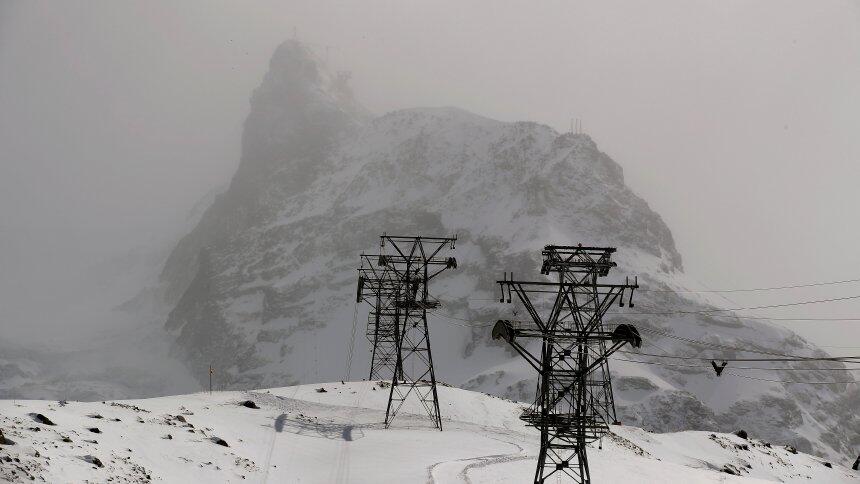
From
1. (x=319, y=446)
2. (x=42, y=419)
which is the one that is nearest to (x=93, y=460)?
(x=42, y=419)

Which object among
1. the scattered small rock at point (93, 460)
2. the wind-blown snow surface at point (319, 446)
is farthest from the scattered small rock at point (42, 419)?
the scattered small rock at point (93, 460)

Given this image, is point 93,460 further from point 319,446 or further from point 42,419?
point 319,446

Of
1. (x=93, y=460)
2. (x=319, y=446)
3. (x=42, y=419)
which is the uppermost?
(x=42, y=419)

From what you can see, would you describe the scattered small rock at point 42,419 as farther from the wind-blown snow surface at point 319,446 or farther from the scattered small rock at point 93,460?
the scattered small rock at point 93,460

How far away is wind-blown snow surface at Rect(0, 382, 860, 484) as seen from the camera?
27.8 meters

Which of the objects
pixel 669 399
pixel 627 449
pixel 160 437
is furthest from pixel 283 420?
pixel 669 399

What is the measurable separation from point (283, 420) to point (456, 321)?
152828 millimetres

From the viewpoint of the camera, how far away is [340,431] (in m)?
44.7

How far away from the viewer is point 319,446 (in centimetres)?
3997

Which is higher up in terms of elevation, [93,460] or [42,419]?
[42,419]

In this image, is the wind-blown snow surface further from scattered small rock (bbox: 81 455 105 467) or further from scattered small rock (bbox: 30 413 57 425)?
scattered small rock (bbox: 30 413 57 425)

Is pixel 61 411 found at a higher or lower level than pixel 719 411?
higher

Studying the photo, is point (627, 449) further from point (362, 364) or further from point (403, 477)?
point (362, 364)

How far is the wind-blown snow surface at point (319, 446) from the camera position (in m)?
27.8
